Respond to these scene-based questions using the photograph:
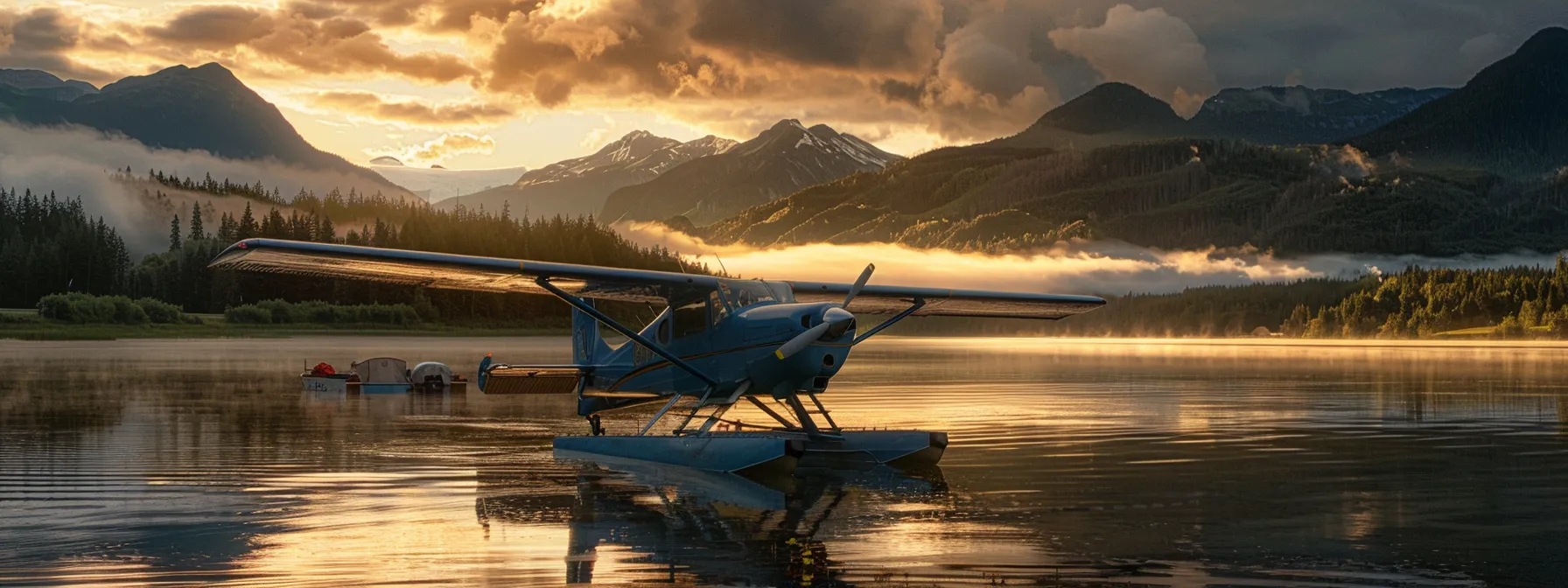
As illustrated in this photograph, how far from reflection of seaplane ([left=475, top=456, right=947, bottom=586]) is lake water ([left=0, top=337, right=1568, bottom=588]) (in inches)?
2.0

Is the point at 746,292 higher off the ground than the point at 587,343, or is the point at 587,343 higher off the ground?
the point at 746,292

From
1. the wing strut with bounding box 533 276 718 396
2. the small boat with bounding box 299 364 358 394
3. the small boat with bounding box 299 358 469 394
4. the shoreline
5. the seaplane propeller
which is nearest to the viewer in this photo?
the seaplane propeller

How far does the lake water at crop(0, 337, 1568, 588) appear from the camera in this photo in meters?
9.72

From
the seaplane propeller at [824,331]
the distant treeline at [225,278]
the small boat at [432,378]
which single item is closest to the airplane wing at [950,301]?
the seaplane propeller at [824,331]

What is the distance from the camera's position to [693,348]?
1830cm

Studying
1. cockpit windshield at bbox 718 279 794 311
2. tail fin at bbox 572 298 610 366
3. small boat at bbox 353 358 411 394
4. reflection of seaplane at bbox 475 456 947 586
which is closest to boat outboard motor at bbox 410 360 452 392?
small boat at bbox 353 358 411 394

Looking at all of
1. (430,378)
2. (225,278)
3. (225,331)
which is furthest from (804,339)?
(225,278)

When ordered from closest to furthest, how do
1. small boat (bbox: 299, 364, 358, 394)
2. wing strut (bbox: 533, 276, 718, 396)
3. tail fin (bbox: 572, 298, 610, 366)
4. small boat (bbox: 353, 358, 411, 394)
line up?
wing strut (bbox: 533, 276, 718, 396) → tail fin (bbox: 572, 298, 610, 366) → small boat (bbox: 299, 364, 358, 394) → small boat (bbox: 353, 358, 411, 394)

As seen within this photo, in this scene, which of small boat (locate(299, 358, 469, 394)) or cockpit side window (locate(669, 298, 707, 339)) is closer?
cockpit side window (locate(669, 298, 707, 339))

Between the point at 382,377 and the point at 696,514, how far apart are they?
2927 centimetres

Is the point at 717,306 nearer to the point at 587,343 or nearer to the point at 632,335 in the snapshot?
the point at 632,335

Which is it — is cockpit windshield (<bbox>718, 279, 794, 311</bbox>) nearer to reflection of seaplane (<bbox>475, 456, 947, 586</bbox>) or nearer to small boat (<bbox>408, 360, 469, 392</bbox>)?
reflection of seaplane (<bbox>475, 456, 947, 586</bbox>)

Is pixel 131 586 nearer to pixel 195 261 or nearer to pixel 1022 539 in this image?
pixel 1022 539

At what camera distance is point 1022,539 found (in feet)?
36.1
